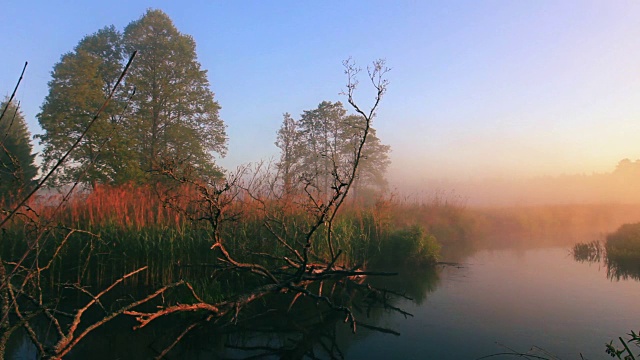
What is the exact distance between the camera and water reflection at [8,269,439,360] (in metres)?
5.37

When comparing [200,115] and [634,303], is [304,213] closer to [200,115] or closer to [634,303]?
[634,303]

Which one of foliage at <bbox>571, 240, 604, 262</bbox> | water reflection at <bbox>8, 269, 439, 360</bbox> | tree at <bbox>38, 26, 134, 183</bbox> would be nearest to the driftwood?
water reflection at <bbox>8, 269, 439, 360</bbox>

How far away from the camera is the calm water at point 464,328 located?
5.49 m

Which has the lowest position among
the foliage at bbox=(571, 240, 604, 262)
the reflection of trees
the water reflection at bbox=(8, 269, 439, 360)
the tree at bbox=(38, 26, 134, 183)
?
the water reflection at bbox=(8, 269, 439, 360)

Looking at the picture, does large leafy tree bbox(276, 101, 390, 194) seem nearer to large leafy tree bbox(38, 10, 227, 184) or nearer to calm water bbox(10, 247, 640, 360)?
large leafy tree bbox(38, 10, 227, 184)

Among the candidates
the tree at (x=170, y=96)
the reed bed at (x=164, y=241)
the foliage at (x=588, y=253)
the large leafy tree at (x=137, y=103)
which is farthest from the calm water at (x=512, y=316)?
the tree at (x=170, y=96)

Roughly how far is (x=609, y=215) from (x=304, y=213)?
81.2ft

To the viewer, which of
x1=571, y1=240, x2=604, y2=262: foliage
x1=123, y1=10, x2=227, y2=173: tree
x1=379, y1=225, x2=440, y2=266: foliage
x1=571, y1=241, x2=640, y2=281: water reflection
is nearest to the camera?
x1=571, y1=241, x2=640, y2=281: water reflection

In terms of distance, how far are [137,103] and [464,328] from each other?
21.3 metres

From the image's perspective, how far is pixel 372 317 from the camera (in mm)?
7086

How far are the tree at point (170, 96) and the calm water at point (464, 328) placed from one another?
17067 millimetres

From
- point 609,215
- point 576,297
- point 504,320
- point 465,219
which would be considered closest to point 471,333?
point 504,320

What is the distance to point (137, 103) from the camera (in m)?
22.5

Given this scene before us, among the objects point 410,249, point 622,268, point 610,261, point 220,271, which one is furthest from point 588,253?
point 220,271
